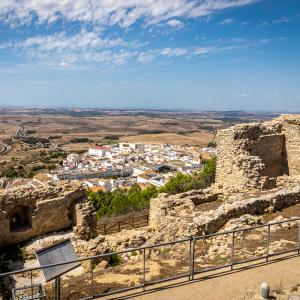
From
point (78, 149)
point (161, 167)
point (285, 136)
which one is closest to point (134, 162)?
point (161, 167)

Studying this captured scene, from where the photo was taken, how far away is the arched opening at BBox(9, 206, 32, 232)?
18.8m

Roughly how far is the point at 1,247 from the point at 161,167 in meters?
84.5

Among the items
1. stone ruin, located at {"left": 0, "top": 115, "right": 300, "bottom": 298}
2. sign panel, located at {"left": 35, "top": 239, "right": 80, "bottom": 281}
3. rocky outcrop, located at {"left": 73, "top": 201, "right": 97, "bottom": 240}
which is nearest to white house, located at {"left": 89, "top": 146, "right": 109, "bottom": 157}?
stone ruin, located at {"left": 0, "top": 115, "right": 300, "bottom": 298}

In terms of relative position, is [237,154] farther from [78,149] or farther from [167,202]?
[78,149]

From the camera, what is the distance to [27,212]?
19031mm

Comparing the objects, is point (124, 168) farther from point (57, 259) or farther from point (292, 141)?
point (57, 259)

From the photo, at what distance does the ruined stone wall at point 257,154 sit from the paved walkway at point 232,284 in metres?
9.47

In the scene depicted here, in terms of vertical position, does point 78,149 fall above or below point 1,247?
below

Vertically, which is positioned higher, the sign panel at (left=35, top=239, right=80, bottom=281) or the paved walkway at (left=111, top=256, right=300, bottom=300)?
the sign panel at (left=35, top=239, right=80, bottom=281)

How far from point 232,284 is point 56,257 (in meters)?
3.88

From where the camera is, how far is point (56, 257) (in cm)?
715

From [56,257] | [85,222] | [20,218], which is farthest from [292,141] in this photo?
[56,257]

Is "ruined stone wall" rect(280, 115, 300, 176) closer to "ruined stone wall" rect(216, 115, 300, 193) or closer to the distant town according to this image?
"ruined stone wall" rect(216, 115, 300, 193)

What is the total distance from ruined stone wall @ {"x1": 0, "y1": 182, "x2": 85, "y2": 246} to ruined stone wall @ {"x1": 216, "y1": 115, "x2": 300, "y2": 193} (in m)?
7.76
